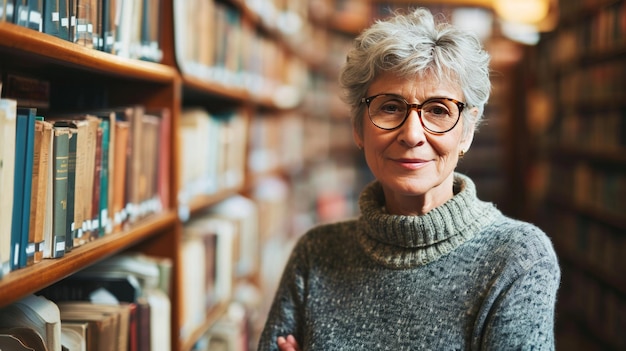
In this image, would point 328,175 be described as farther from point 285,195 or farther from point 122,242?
point 122,242

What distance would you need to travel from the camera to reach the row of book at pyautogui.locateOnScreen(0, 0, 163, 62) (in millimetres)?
1050

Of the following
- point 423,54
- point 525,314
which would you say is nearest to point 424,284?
point 525,314

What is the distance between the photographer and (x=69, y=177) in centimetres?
120

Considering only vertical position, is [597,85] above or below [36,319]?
above

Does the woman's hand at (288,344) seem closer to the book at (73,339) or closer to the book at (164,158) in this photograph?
the book at (73,339)

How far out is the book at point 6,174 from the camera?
3.18ft

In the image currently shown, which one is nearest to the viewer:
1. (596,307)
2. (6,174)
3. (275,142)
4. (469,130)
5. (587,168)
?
(6,174)

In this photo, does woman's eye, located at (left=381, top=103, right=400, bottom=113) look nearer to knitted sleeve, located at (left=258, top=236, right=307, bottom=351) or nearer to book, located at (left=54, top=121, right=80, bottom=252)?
knitted sleeve, located at (left=258, top=236, right=307, bottom=351)

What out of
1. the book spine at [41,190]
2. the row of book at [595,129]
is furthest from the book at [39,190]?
the row of book at [595,129]

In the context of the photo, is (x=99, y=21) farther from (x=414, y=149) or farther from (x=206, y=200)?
(x=206, y=200)

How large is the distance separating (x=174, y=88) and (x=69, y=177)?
2.05ft

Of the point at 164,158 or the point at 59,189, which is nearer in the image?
the point at 59,189

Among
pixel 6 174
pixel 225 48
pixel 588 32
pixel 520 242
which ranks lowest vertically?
pixel 520 242

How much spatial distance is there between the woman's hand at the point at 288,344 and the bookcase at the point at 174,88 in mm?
414
